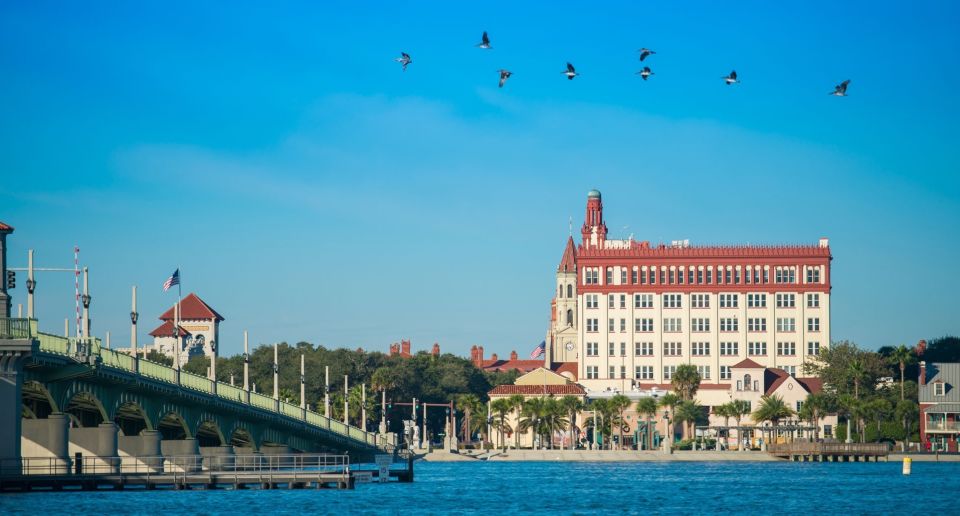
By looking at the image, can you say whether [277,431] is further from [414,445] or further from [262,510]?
[414,445]

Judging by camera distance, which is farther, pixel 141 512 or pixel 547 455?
pixel 547 455

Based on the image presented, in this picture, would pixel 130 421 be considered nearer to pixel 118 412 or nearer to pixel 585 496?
pixel 118 412

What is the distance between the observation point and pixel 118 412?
360 ft

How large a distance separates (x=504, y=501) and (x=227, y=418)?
22204 millimetres

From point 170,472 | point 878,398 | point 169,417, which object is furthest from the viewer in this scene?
point 878,398

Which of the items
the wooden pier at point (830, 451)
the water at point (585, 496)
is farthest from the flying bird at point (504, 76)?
the wooden pier at point (830, 451)

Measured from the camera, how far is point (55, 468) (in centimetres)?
9331

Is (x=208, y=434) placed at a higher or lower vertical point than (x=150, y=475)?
higher

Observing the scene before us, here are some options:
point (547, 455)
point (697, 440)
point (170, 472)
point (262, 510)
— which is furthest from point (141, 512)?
point (697, 440)

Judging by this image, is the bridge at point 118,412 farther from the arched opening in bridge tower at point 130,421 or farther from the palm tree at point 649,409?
the palm tree at point 649,409

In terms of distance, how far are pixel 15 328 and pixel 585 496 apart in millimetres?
39602

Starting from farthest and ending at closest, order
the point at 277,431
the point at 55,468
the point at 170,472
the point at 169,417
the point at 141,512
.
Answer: the point at 277,431 < the point at 169,417 < the point at 170,472 < the point at 55,468 < the point at 141,512

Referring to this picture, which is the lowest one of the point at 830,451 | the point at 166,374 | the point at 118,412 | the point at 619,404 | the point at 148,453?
the point at 830,451

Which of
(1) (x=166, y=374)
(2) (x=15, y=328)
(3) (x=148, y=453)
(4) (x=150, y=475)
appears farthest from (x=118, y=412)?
(2) (x=15, y=328)
